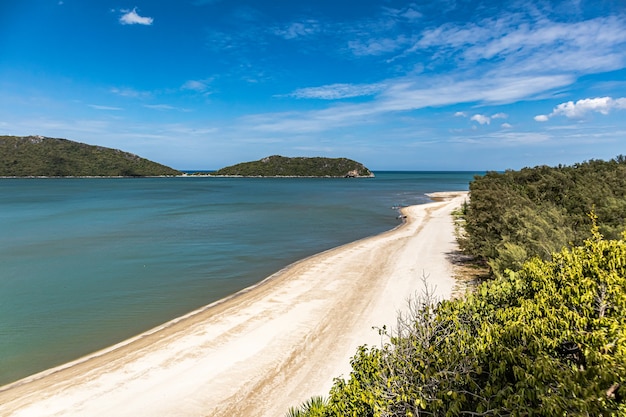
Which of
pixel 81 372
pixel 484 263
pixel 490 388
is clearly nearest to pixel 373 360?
pixel 490 388

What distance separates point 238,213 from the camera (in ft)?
196

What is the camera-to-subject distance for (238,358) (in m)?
12.7

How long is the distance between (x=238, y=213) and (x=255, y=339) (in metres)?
47.1

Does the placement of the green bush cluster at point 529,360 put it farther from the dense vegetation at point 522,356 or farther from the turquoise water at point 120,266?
the turquoise water at point 120,266

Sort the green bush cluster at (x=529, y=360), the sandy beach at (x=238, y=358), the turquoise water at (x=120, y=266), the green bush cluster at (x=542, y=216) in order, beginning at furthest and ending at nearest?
→ the turquoise water at (x=120, y=266) → the green bush cluster at (x=542, y=216) → the sandy beach at (x=238, y=358) → the green bush cluster at (x=529, y=360)

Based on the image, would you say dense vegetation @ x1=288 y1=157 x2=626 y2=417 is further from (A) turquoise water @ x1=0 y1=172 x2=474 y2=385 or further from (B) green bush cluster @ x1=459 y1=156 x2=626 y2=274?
(A) turquoise water @ x1=0 y1=172 x2=474 y2=385

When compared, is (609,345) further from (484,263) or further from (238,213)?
(238,213)

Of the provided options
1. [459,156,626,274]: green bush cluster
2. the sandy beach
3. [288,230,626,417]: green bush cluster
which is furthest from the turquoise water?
[459,156,626,274]: green bush cluster

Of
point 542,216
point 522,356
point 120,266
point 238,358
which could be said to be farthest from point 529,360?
point 120,266

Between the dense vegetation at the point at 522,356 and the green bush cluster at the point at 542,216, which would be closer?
the dense vegetation at the point at 522,356

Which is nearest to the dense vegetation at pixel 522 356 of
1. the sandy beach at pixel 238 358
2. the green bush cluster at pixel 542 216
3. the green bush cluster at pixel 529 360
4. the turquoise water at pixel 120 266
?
the green bush cluster at pixel 529 360

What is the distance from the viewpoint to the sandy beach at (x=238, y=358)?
406 inches

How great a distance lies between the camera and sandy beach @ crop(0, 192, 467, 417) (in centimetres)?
1031

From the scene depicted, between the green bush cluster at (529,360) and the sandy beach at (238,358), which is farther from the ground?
the green bush cluster at (529,360)
